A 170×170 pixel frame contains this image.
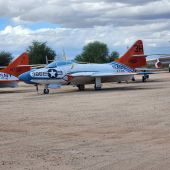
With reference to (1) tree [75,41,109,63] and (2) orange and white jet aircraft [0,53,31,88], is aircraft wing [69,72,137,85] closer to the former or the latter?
(2) orange and white jet aircraft [0,53,31,88]

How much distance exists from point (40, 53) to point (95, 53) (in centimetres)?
2153

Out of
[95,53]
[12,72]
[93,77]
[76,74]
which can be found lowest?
[93,77]

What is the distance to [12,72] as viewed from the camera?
33.9 m

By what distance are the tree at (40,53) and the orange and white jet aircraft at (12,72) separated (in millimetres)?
63961

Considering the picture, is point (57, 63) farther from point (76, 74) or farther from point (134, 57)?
point (134, 57)

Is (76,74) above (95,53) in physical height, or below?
below

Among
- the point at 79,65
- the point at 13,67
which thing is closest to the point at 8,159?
the point at 79,65

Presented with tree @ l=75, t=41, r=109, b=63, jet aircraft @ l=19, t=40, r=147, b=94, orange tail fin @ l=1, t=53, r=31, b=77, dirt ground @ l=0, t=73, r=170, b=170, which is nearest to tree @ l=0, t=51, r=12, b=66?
tree @ l=75, t=41, r=109, b=63

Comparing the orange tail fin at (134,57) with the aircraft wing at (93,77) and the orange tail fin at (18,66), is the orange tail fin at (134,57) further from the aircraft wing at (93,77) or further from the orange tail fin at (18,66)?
the orange tail fin at (18,66)

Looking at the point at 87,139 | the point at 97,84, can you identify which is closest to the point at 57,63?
the point at 97,84

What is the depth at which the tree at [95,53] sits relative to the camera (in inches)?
4511

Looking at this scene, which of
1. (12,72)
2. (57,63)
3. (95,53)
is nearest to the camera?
(57,63)

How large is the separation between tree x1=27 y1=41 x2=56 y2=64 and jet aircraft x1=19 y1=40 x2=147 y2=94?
67.3m

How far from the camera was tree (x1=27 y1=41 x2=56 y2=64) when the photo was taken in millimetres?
100125
